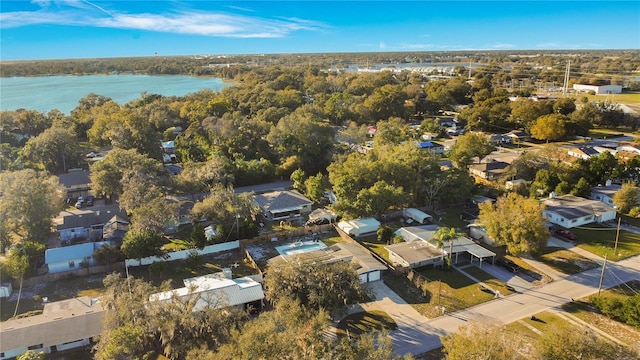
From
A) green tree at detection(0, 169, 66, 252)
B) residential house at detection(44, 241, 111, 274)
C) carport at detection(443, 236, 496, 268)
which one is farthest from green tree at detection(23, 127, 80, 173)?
carport at detection(443, 236, 496, 268)

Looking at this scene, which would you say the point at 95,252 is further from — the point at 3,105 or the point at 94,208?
the point at 3,105

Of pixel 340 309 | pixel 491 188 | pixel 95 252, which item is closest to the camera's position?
pixel 340 309

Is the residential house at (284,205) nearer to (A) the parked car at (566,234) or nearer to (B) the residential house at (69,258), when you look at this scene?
(B) the residential house at (69,258)

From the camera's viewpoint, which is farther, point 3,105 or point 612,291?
point 3,105

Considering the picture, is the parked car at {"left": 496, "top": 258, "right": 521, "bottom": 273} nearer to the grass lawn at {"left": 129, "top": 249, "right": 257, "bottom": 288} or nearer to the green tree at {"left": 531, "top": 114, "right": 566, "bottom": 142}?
the grass lawn at {"left": 129, "top": 249, "right": 257, "bottom": 288}

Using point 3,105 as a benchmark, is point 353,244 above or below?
below

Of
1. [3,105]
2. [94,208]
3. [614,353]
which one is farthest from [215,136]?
[3,105]
